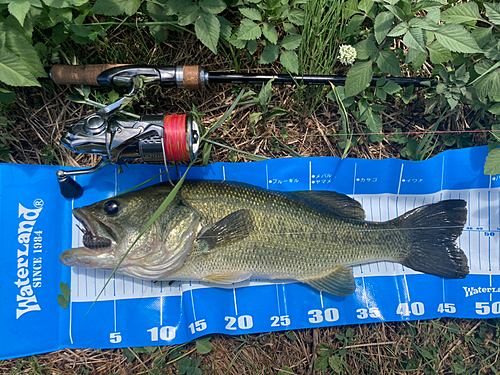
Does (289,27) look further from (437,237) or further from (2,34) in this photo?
(437,237)

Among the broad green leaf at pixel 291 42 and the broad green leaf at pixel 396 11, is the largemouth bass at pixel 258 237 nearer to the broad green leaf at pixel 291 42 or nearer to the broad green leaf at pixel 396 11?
the broad green leaf at pixel 291 42

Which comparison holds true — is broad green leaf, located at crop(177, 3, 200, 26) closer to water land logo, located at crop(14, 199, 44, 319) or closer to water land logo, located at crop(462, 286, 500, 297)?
water land logo, located at crop(14, 199, 44, 319)

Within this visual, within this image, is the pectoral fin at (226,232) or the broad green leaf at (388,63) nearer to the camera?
the pectoral fin at (226,232)

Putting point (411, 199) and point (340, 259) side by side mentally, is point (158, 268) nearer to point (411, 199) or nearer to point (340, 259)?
point (340, 259)

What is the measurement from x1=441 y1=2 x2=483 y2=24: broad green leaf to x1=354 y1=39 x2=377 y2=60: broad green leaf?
1.88 ft

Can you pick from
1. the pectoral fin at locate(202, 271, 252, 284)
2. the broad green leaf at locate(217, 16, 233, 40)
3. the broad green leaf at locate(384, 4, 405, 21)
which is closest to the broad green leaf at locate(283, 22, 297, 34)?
the broad green leaf at locate(217, 16, 233, 40)

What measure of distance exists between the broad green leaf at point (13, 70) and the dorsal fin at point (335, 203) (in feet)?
6.47

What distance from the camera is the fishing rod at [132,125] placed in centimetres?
209

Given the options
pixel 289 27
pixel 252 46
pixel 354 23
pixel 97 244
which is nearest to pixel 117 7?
pixel 252 46

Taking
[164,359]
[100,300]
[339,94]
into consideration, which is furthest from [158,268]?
[339,94]

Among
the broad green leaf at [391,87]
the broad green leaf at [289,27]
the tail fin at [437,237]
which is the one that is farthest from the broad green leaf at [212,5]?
the tail fin at [437,237]

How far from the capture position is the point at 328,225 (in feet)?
7.97

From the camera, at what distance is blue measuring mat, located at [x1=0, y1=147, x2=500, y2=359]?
2463 millimetres

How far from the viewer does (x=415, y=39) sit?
7.12 ft
